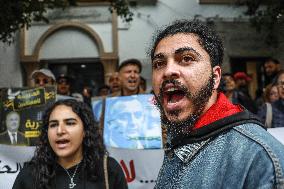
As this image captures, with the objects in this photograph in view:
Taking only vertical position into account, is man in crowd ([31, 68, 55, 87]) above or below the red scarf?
above

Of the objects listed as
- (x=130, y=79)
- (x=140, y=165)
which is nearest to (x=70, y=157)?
(x=140, y=165)

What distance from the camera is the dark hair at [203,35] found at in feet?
5.11

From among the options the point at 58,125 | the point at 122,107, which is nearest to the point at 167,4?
the point at 122,107

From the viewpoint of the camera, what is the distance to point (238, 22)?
12312 mm

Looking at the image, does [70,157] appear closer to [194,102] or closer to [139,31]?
[194,102]

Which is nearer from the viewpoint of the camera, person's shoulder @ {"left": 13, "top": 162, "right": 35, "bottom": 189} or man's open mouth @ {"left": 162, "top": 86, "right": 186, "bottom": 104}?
man's open mouth @ {"left": 162, "top": 86, "right": 186, "bottom": 104}

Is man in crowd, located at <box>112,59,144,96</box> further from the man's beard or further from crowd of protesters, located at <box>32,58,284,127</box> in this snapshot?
the man's beard

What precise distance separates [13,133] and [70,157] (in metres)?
1.86

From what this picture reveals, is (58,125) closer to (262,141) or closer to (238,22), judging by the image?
(262,141)

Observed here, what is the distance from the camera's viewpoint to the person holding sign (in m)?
4.96

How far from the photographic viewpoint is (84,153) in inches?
135

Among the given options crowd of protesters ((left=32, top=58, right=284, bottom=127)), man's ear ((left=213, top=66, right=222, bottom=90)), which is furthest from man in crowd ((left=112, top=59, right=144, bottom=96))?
man's ear ((left=213, top=66, right=222, bottom=90))

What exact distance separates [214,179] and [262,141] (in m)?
0.17

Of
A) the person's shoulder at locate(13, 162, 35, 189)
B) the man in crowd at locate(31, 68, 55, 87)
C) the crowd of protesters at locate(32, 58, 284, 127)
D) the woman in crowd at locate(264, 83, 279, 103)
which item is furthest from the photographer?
the man in crowd at locate(31, 68, 55, 87)
